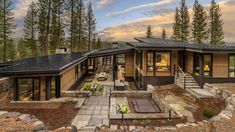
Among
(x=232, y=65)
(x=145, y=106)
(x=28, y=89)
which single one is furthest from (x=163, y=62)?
(x=28, y=89)

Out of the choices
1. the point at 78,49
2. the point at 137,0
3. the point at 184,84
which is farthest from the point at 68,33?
the point at 184,84

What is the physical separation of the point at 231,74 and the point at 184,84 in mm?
4036

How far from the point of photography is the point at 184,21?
128 feet

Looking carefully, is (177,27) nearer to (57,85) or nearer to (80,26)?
(80,26)

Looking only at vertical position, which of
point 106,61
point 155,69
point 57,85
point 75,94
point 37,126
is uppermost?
point 106,61

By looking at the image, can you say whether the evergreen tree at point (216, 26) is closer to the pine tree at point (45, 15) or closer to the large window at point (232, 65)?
the large window at point (232, 65)

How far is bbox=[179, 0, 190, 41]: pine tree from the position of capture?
126 ft

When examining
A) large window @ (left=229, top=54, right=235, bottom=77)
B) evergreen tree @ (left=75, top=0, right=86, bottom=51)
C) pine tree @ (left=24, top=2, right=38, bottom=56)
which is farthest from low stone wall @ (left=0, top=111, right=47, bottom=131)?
pine tree @ (left=24, top=2, right=38, bottom=56)

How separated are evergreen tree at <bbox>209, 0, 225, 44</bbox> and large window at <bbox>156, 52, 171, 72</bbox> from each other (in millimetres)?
25810

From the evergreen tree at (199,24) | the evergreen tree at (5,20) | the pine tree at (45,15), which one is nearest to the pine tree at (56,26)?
the pine tree at (45,15)

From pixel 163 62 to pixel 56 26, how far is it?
2136 centimetres

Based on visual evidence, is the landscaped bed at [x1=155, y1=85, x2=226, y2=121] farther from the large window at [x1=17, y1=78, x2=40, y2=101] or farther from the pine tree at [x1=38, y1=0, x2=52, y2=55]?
the pine tree at [x1=38, y1=0, x2=52, y2=55]

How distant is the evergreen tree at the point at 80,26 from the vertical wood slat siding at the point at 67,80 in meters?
21.9

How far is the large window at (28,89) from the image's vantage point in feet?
38.7
